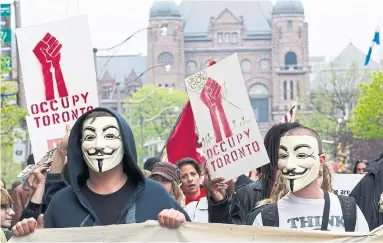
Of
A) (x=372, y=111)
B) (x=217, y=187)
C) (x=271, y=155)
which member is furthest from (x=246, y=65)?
(x=217, y=187)

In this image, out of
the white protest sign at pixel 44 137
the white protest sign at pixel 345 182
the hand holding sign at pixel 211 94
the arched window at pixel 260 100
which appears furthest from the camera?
the arched window at pixel 260 100

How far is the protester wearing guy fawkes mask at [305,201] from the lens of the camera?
18.9 feet

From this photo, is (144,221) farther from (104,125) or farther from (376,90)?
(376,90)

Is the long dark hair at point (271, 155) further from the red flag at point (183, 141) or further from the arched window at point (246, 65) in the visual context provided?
the arched window at point (246, 65)

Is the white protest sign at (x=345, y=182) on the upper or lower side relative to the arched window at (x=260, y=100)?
upper

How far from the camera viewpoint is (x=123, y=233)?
548 cm

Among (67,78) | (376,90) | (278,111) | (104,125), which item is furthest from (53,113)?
(278,111)

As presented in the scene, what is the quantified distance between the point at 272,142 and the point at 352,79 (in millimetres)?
82449

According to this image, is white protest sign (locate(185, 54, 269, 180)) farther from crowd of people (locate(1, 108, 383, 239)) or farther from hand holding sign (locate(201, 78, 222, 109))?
crowd of people (locate(1, 108, 383, 239))

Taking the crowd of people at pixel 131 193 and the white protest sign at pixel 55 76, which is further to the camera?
the white protest sign at pixel 55 76

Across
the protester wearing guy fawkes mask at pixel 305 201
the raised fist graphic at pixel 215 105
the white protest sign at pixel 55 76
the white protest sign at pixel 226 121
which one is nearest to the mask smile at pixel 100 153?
A: the protester wearing guy fawkes mask at pixel 305 201

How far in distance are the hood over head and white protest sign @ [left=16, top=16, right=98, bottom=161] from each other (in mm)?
3117

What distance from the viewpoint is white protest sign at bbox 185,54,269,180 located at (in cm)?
876

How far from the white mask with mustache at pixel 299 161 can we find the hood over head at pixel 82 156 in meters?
0.68
